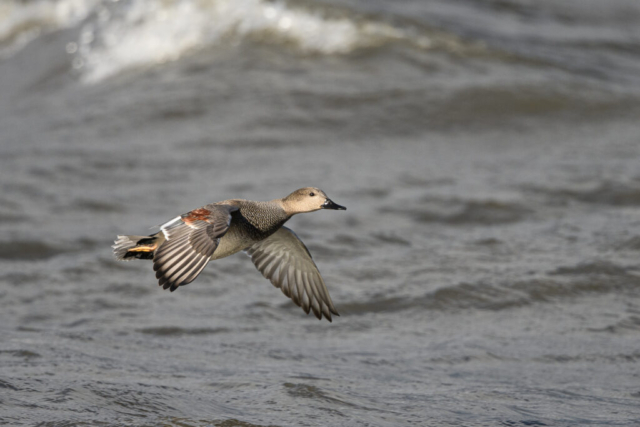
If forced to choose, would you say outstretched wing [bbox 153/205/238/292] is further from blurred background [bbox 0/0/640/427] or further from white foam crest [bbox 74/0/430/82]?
white foam crest [bbox 74/0/430/82]

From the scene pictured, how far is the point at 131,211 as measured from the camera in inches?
380

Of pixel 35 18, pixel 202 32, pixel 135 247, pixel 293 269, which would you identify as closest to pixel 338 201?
pixel 293 269

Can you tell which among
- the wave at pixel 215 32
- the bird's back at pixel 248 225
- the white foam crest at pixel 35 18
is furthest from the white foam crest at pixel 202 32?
the bird's back at pixel 248 225

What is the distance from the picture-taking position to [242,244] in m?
5.58

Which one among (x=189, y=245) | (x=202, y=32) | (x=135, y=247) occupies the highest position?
(x=202, y=32)

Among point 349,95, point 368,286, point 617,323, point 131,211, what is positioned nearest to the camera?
point 617,323

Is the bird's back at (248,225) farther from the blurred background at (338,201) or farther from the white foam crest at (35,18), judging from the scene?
the white foam crest at (35,18)

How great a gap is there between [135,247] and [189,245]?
853 millimetres

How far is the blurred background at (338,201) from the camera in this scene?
5.76 meters

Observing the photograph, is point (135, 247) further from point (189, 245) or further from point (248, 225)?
point (189, 245)

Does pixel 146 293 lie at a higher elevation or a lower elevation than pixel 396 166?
lower

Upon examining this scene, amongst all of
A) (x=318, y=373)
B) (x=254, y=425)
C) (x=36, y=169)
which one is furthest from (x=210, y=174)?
(x=254, y=425)

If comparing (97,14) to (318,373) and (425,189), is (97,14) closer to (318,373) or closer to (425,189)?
(425,189)

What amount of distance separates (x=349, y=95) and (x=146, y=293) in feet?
17.6
